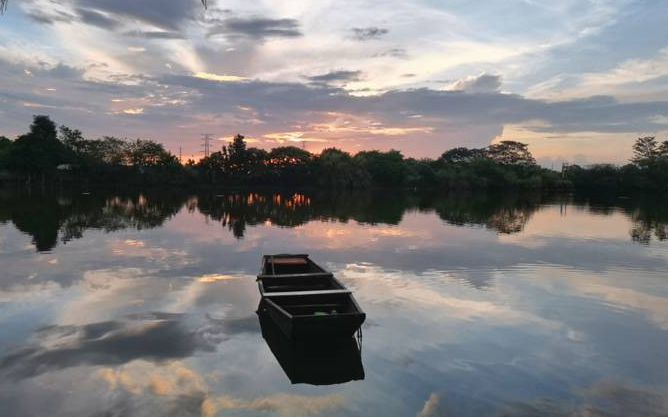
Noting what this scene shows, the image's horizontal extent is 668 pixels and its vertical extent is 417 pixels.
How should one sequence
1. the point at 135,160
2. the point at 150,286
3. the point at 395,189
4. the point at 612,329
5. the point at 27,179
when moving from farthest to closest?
the point at 395,189
the point at 135,160
the point at 27,179
the point at 150,286
the point at 612,329

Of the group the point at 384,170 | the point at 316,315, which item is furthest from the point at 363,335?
the point at 384,170

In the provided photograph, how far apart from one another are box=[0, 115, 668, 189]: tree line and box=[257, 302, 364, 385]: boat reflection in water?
69936 millimetres

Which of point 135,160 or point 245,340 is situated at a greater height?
point 135,160

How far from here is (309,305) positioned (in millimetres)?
10352

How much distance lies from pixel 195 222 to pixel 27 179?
52.7m

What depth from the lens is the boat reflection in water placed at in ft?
A: 27.7

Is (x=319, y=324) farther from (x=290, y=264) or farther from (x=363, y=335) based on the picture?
(x=290, y=264)

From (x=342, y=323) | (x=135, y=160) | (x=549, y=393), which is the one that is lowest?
(x=549, y=393)

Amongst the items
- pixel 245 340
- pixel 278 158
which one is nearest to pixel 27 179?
pixel 278 158

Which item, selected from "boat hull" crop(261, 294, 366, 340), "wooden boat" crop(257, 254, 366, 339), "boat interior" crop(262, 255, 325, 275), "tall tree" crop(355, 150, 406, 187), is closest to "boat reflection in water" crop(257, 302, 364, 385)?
"boat hull" crop(261, 294, 366, 340)

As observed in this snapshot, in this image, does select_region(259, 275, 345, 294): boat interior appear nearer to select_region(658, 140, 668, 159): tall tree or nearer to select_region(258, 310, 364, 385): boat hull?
select_region(258, 310, 364, 385): boat hull

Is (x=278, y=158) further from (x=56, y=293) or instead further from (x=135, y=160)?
(x=56, y=293)

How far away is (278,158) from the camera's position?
87438 mm

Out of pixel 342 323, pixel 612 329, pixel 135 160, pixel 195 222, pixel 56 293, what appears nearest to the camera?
pixel 342 323
